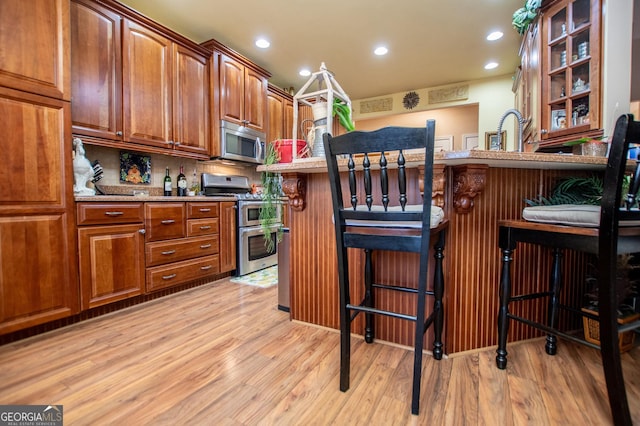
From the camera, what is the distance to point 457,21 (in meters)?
2.90

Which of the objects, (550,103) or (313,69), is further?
(313,69)

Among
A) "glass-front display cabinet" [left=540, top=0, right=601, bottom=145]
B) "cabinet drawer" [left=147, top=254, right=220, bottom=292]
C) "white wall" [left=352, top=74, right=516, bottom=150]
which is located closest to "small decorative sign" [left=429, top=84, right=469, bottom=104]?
"white wall" [left=352, top=74, right=516, bottom=150]

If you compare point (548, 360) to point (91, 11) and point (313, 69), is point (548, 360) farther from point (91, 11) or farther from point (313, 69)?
point (313, 69)

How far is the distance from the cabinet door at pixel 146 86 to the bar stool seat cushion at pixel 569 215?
2.87 meters

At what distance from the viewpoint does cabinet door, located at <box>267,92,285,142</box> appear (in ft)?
13.3

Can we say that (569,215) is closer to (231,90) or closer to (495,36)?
(495,36)

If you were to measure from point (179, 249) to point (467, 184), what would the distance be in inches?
90.5

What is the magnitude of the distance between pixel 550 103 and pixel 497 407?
2473mm

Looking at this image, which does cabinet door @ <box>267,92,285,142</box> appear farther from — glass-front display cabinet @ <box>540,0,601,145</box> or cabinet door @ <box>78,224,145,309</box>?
glass-front display cabinet @ <box>540,0,601,145</box>

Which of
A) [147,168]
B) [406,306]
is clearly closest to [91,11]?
[147,168]

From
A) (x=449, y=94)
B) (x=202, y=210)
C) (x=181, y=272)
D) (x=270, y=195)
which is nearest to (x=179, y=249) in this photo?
(x=181, y=272)

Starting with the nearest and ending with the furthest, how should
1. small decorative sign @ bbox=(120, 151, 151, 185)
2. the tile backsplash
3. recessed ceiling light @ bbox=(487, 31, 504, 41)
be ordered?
the tile backsplash, small decorative sign @ bbox=(120, 151, 151, 185), recessed ceiling light @ bbox=(487, 31, 504, 41)

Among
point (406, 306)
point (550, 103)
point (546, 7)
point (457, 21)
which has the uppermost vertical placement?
point (457, 21)

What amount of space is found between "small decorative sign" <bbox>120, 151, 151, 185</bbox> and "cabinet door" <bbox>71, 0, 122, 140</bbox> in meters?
0.41
